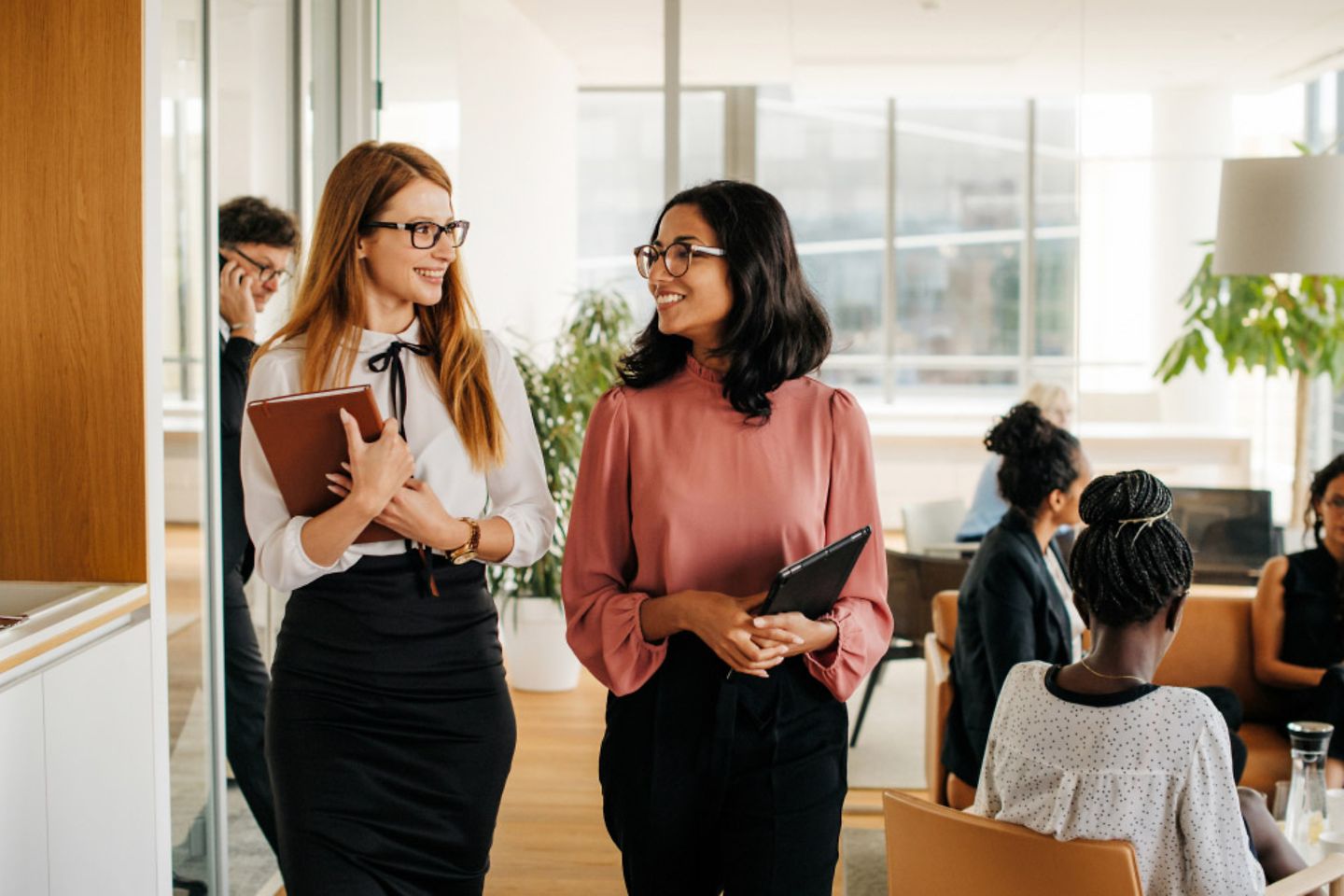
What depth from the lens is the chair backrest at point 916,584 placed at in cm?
421

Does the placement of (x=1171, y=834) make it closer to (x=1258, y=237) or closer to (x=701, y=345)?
(x=701, y=345)

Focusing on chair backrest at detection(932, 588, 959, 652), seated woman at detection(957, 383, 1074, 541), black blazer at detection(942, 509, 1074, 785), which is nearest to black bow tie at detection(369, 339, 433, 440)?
black blazer at detection(942, 509, 1074, 785)

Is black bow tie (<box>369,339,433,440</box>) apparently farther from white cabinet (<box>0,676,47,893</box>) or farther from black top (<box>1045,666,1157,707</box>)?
black top (<box>1045,666,1157,707</box>)

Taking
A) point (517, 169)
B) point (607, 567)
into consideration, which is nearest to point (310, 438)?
point (607, 567)

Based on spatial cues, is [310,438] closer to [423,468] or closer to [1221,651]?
[423,468]

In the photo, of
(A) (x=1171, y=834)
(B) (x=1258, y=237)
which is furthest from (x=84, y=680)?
(B) (x=1258, y=237)

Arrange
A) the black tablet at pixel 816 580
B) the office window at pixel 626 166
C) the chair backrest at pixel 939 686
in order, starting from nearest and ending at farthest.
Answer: the black tablet at pixel 816 580 → the chair backrest at pixel 939 686 → the office window at pixel 626 166

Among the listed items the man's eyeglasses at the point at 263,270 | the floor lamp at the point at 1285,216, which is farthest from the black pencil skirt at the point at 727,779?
the floor lamp at the point at 1285,216

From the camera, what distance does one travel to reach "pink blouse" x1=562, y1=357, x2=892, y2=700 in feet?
6.17

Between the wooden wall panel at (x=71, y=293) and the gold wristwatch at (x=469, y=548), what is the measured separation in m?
0.71

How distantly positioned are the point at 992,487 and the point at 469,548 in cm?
326

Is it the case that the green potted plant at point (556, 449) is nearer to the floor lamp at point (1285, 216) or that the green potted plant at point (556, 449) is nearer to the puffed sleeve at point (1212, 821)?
the floor lamp at point (1285, 216)

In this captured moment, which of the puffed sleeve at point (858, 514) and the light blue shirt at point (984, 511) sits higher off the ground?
the puffed sleeve at point (858, 514)

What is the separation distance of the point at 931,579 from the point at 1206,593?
815 mm
